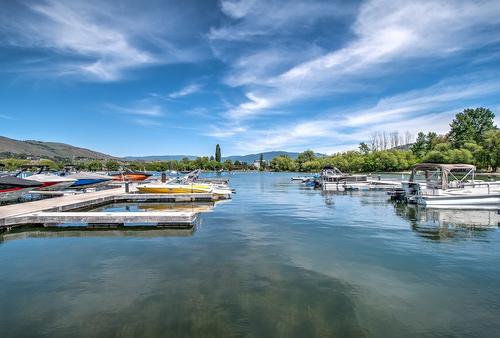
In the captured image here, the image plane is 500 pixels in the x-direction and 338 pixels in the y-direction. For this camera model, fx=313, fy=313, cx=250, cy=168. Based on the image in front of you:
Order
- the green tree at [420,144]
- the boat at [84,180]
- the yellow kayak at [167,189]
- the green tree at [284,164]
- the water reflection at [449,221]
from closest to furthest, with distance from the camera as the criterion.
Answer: the water reflection at [449,221]
the yellow kayak at [167,189]
the boat at [84,180]
the green tree at [420,144]
the green tree at [284,164]

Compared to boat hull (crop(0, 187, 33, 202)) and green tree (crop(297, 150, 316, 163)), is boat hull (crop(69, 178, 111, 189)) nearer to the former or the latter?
boat hull (crop(0, 187, 33, 202))

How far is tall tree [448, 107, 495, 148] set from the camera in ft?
329

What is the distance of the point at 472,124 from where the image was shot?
10331 cm

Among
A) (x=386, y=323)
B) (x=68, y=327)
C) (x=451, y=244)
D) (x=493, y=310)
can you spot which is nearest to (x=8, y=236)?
(x=68, y=327)

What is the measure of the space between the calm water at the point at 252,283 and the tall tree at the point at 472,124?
337ft

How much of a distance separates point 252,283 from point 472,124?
121 metres

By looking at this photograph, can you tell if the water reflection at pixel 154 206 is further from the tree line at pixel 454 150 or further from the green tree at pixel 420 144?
the green tree at pixel 420 144

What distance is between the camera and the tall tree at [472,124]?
100312 mm

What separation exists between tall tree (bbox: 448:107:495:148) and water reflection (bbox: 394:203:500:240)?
304 feet

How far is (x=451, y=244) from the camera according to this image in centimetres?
1330

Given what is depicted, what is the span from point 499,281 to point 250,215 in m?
14.0

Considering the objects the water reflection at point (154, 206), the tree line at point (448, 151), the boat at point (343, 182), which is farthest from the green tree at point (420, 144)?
the water reflection at point (154, 206)

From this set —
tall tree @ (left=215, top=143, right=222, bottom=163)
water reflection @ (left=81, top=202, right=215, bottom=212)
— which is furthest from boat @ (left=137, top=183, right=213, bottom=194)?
tall tree @ (left=215, top=143, right=222, bottom=163)

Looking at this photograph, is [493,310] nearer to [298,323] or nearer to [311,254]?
[298,323]
